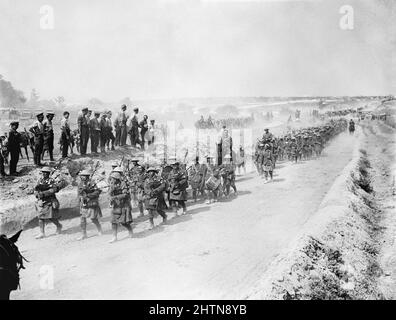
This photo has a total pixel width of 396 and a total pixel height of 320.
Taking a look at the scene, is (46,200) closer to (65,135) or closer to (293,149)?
(65,135)

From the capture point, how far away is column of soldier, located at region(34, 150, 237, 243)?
9.11m

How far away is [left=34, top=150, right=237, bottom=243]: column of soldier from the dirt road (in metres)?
0.45

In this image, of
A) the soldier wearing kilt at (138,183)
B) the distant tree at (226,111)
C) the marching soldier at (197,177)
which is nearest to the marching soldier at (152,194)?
the soldier wearing kilt at (138,183)

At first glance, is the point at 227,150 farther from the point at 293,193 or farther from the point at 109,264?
the point at 109,264

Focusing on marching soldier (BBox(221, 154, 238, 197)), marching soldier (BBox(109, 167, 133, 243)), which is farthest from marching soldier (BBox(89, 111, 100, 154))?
marching soldier (BBox(109, 167, 133, 243))

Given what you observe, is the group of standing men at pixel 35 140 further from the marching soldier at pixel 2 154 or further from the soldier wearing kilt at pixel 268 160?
the soldier wearing kilt at pixel 268 160

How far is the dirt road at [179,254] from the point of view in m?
6.50

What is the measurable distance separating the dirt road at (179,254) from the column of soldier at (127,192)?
1.48 ft

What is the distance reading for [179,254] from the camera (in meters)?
7.96

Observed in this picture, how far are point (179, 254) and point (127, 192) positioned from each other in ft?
7.17

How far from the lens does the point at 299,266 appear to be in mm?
6668
